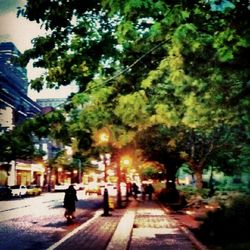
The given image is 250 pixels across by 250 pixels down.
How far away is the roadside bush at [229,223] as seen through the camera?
473 inches

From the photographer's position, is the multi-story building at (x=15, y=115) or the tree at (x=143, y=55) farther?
the multi-story building at (x=15, y=115)

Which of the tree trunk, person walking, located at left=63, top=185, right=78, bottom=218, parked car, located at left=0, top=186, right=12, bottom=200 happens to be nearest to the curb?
person walking, located at left=63, top=185, right=78, bottom=218

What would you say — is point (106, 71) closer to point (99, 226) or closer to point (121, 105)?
point (121, 105)

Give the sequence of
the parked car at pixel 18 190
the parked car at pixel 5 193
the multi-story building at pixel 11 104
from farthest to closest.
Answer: the multi-story building at pixel 11 104, the parked car at pixel 18 190, the parked car at pixel 5 193

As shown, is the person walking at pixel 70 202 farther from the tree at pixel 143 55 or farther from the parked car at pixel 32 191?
the parked car at pixel 32 191

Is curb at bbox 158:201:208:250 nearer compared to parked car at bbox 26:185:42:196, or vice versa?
curb at bbox 158:201:208:250

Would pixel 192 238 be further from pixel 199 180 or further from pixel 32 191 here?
pixel 32 191

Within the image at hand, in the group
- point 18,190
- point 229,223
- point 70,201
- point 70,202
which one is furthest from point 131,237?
point 18,190

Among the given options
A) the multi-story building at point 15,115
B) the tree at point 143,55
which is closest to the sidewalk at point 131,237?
the tree at point 143,55

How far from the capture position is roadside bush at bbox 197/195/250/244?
1202cm

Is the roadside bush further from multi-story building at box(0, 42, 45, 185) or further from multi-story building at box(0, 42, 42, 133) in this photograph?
multi-story building at box(0, 42, 42, 133)

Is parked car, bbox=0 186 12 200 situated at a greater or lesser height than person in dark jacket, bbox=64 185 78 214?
greater

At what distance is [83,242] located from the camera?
14.8 metres

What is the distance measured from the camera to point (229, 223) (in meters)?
12.4
